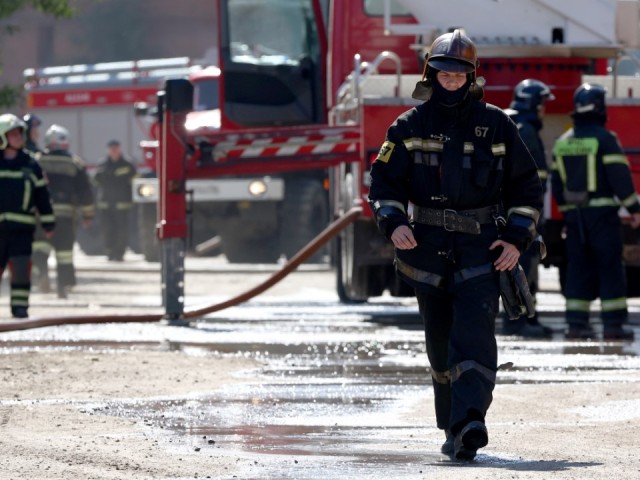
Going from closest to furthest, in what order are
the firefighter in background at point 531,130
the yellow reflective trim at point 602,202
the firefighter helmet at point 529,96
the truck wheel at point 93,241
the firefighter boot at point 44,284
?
1. the firefighter in background at point 531,130
2. the firefighter helmet at point 529,96
3. the yellow reflective trim at point 602,202
4. the firefighter boot at point 44,284
5. the truck wheel at point 93,241

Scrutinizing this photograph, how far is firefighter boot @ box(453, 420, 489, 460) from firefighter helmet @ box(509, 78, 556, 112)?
19.2 ft

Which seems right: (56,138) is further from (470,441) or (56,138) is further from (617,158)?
(470,441)

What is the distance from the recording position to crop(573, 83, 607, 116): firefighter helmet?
41.3 ft

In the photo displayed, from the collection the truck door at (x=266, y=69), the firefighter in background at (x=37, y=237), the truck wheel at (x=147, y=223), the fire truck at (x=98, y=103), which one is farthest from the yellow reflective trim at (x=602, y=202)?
the fire truck at (x=98, y=103)

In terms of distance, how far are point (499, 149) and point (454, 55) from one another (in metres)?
0.41

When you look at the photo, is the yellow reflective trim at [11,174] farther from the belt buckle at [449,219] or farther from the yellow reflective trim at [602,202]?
the belt buckle at [449,219]

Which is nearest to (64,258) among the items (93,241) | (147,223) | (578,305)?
(147,223)

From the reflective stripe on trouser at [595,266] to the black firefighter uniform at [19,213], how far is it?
427 cm

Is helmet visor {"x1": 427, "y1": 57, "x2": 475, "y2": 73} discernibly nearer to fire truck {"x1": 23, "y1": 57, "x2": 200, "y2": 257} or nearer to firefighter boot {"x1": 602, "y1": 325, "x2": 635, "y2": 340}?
firefighter boot {"x1": 602, "y1": 325, "x2": 635, "y2": 340}

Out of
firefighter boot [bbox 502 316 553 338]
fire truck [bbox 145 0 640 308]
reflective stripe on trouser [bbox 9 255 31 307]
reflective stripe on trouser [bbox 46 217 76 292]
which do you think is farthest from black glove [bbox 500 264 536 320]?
reflective stripe on trouser [bbox 46 217 76 292]

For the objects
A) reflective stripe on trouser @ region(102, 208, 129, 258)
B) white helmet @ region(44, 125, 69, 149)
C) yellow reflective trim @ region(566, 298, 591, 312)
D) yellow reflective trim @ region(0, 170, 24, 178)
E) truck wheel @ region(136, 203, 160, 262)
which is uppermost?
white helmet @ region(44, 125, 69, 149)

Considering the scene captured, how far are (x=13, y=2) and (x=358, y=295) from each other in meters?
9.87

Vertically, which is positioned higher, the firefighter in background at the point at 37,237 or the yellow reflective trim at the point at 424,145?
the yellow reflective trim at the point at 424,145

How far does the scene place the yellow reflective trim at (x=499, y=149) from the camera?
23.4 ft
